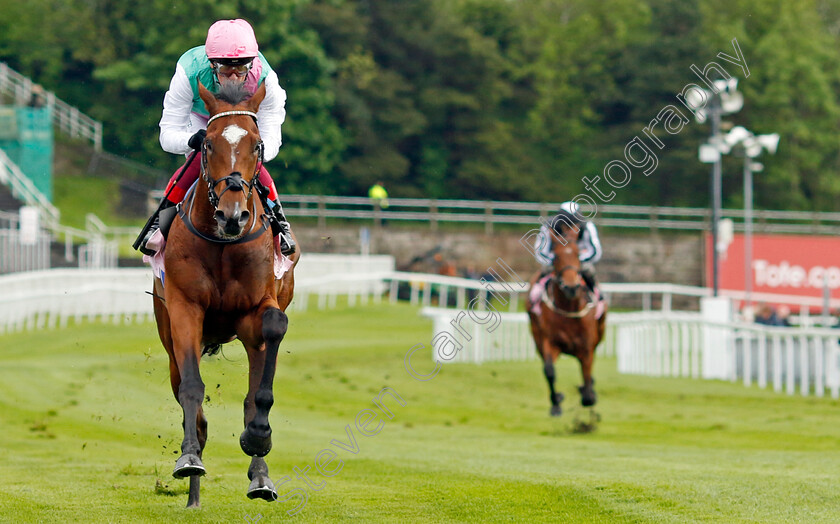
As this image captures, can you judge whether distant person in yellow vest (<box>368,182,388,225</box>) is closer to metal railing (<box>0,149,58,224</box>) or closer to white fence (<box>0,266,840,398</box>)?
metal railing (<box>0,149,58,224</box>)

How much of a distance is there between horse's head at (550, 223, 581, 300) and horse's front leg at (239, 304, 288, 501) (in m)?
6.98

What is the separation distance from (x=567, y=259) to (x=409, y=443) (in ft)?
10.0

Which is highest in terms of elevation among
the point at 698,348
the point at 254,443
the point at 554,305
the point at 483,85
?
the point at 483,85

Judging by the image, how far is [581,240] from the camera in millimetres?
14070

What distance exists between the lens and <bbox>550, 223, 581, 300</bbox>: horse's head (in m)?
13.5

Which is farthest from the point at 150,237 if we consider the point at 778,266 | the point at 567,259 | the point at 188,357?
the point at 778,266

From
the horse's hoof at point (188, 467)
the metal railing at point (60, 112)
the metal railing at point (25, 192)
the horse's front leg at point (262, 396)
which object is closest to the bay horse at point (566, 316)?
the horse's front leg at point (262, 396)

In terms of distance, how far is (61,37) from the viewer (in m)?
40.8

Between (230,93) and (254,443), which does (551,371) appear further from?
(230,93)

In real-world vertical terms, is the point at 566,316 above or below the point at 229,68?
below

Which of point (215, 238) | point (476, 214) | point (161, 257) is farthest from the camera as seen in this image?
point (476, 214)

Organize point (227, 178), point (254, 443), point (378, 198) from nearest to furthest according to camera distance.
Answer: point (227, 178) < point (254, 443) < point (378, 198)

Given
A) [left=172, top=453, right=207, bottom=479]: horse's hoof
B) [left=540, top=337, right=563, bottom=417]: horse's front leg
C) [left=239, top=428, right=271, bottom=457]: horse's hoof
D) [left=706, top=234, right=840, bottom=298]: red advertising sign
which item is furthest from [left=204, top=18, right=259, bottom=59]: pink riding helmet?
[left=706, top=234, right=840, bottom=298]: red advertising sign

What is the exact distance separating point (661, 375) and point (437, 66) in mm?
30114
